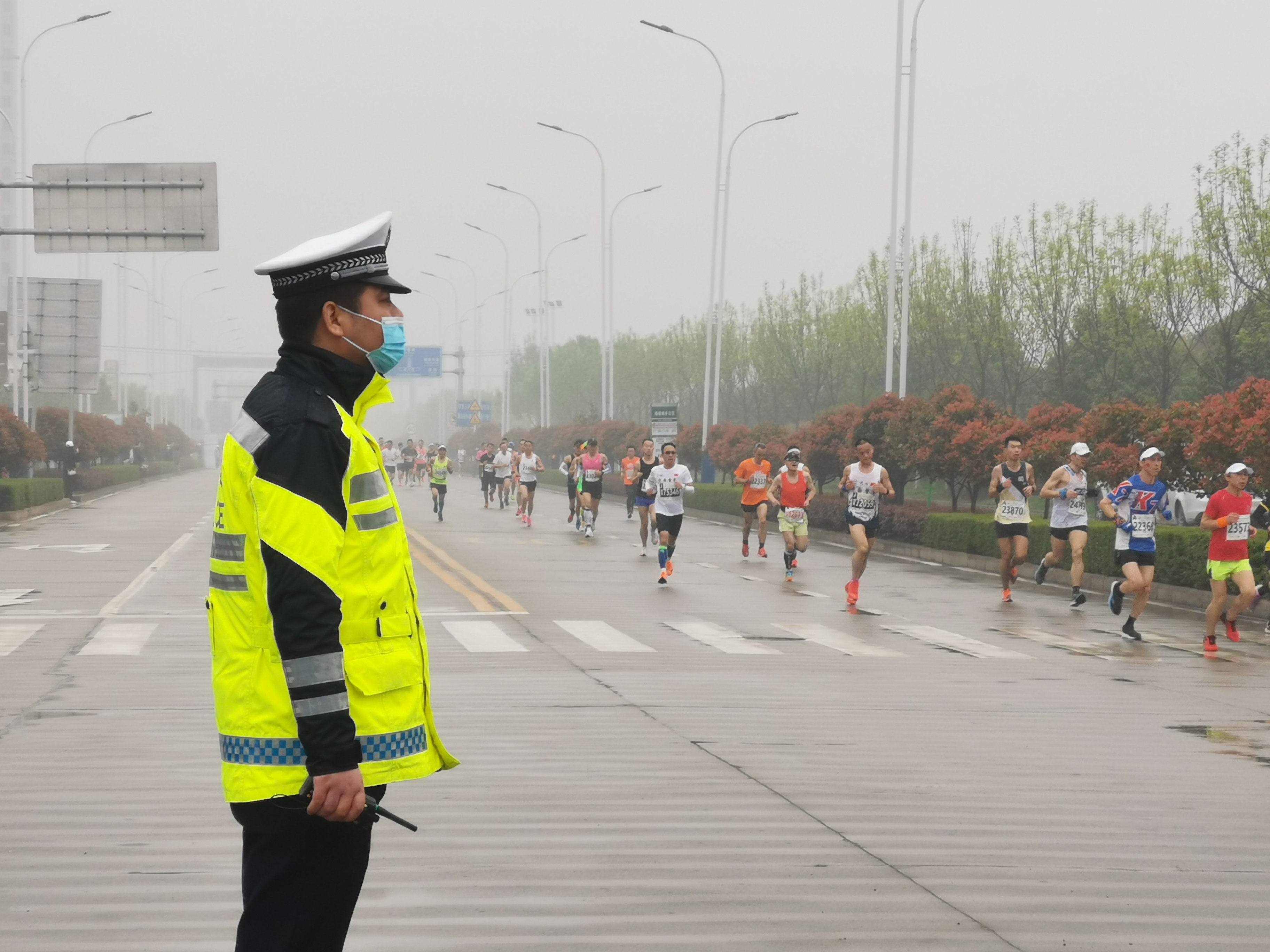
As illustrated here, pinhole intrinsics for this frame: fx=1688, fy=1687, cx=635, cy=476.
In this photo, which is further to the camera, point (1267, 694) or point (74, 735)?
point (1267, 694)

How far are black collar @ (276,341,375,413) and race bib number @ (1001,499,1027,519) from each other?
53.0ft

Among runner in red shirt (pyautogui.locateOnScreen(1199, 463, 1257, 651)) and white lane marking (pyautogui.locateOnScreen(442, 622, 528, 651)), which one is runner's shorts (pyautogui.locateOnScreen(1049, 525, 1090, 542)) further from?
white lane marking (pyautogui.locateOnScreen(442, 622, 528, 651))

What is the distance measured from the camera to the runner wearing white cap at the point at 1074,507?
19.0 meters

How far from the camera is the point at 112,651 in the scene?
13.2m

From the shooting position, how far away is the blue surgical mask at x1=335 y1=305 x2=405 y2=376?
3.58 meters

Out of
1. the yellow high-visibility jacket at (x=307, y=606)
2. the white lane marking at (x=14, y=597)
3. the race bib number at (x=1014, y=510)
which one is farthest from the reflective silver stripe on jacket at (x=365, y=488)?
the race bib number at (x=1014, y=510)

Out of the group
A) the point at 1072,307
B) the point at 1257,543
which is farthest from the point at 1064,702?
the point at 1072,307

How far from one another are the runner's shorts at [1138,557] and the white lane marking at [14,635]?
9722 mm

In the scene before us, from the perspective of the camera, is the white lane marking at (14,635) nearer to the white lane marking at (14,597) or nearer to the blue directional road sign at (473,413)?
the white lane marking at (14,597)

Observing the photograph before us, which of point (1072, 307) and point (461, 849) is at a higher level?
point (1072, 307)

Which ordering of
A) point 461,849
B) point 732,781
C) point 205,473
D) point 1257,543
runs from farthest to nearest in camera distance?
point 205,473 < point 1257,543 < point 732,781 < point 461,849

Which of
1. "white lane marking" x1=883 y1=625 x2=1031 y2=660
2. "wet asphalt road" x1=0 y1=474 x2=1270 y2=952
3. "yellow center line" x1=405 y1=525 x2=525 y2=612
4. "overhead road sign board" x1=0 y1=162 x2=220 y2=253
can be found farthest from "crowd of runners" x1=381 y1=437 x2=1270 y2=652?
"overhead road sign board" x1=0 y1=162 x2=220 y2=253

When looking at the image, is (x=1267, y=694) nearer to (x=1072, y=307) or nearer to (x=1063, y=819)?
(x=1063, y=819)

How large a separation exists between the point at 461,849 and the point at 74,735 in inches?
139
